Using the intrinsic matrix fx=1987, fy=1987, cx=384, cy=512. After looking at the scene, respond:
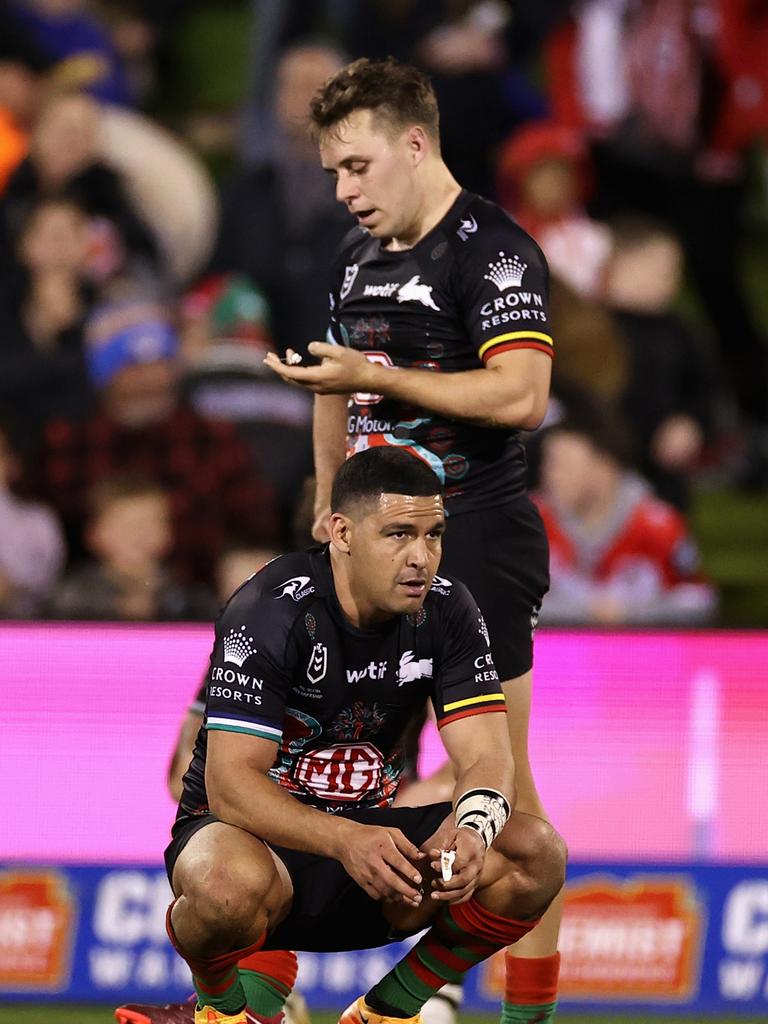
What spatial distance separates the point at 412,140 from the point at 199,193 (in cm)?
516

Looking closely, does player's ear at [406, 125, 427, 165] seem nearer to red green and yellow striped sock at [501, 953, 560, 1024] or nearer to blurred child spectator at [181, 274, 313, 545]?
red green and yellow striped sock at [501, 953, 560, 1024]

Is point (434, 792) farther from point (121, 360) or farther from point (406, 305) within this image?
point (121, 360)

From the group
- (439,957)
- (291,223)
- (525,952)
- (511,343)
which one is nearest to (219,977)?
(439,957)

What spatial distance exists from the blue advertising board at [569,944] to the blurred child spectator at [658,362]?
8.20 ft

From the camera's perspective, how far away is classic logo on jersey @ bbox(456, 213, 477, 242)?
14.4 feet

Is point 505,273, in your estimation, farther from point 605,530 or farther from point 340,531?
point 605,530

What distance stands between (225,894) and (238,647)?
512mm

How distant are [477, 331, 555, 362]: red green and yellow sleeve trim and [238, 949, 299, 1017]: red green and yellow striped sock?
1.44m

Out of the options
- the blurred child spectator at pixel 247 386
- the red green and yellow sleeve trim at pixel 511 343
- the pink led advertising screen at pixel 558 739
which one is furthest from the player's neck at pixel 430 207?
the blurred child spectator at pixel 247 386

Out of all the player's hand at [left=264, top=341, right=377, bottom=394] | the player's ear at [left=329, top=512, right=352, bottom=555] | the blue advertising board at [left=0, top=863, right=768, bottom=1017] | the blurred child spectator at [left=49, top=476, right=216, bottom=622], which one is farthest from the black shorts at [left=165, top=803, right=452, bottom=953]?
the blurred child spectator at [left=49, top=476, right=216, bottom=622]

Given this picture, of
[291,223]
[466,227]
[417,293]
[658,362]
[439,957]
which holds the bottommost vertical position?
[439,957]

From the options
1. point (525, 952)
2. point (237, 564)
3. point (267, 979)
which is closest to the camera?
point (267, 979)

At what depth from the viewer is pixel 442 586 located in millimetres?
4355

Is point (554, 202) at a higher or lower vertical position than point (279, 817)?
higher
